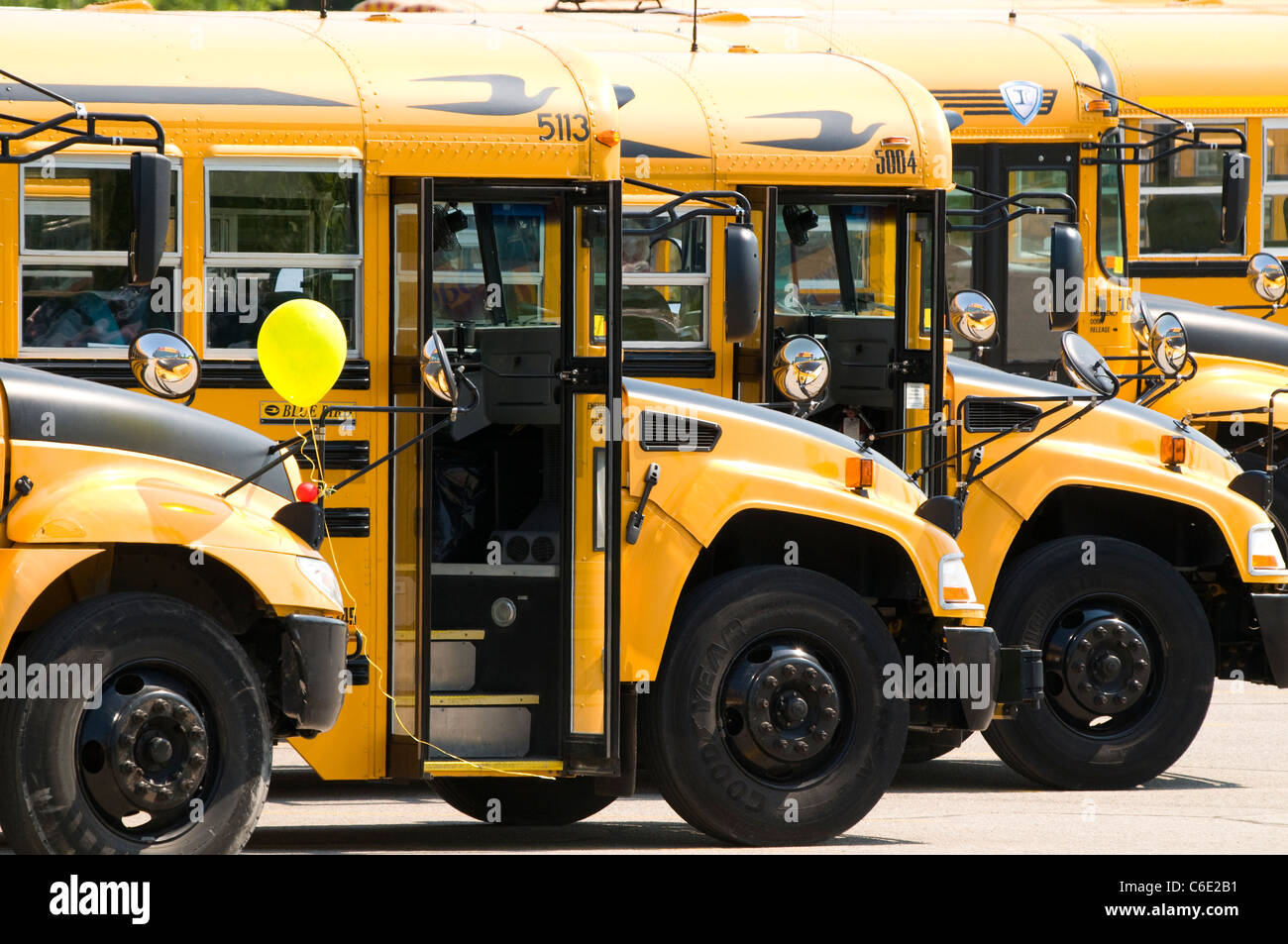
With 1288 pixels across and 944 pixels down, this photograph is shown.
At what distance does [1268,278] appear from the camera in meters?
13.5

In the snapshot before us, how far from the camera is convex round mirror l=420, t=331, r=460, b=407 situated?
24.8ft

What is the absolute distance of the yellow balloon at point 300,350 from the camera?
7.37 metres

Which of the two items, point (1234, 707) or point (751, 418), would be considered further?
point (1234, 707)

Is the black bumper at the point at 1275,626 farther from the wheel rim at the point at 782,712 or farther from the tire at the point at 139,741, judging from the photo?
the tire at the point at 139,741

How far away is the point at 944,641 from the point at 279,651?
2.65m

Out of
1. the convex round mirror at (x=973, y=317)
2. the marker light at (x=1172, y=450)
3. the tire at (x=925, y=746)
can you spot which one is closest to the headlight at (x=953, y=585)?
the tire at (x=925, y=746)

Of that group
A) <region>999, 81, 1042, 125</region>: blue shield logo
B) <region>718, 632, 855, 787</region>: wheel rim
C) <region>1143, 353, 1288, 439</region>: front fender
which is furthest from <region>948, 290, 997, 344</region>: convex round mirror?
<region>999, 81, 1042, 125</region>: blue shield logo

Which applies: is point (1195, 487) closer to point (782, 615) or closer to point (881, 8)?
point (782, 615)

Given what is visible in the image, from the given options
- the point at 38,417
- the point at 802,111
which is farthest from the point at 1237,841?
the point at 38,417

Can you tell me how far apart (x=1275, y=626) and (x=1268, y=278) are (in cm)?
355

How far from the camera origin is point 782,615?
27.8 ft

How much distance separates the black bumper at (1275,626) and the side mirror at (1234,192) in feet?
10.4
